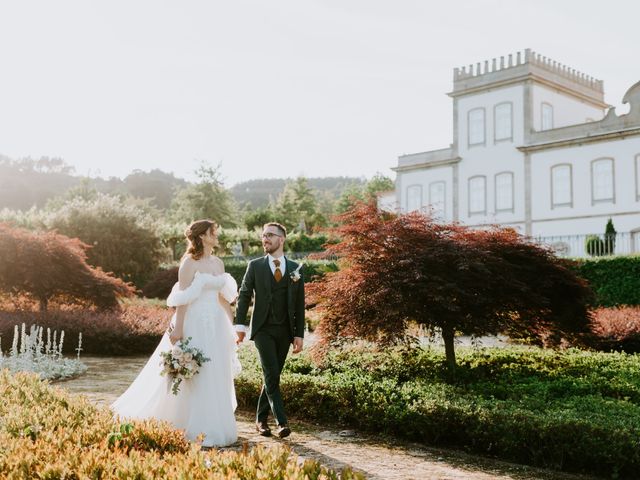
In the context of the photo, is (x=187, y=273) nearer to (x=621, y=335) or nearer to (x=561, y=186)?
(x=621, y=335)

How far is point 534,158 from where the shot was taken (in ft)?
108

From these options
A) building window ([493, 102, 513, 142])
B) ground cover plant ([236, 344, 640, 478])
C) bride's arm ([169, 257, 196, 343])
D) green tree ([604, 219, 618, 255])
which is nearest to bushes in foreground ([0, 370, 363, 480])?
bride's arm ([169, 257, 196, 343])

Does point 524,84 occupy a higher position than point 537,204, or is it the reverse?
point 524,84

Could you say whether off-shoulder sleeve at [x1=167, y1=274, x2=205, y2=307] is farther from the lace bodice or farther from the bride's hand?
the bride's hand

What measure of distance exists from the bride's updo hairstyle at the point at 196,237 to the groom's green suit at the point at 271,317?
1.55 feet

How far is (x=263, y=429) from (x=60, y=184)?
8290 centimetres

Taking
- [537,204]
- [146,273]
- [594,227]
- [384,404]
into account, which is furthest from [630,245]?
[384,404]

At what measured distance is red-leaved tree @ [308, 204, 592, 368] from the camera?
23.5 ft

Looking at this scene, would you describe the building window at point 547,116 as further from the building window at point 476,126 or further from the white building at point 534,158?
the building window at point 476,126

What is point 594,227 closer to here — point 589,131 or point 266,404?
point 589,131

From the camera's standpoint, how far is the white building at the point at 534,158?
3017 centimetres

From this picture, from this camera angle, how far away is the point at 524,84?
109 ft

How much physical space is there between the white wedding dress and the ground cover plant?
1.25m

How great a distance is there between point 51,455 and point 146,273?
24140mm
